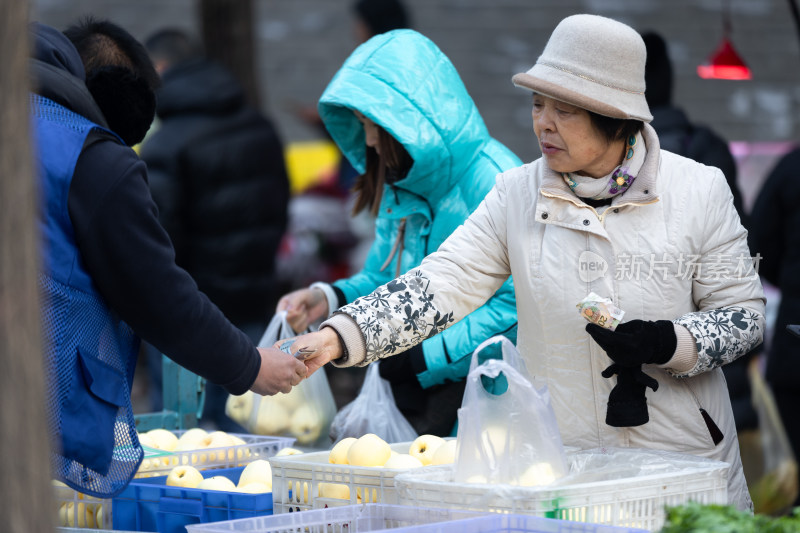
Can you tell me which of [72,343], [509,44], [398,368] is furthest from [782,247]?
[509,44]

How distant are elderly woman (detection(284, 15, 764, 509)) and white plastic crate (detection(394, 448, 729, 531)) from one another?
257 mm

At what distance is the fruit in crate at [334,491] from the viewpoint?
8.79 ft

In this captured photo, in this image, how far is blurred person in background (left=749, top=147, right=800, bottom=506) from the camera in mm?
4941

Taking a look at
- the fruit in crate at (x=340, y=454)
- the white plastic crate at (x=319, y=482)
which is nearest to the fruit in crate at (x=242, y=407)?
the fruit in crate at (x=340, y=454)

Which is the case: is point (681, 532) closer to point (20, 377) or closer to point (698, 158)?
point (20, 377)

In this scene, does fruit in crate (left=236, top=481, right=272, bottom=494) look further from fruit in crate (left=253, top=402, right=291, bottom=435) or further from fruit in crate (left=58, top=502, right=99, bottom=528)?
fruit in crate (left=253, top=402, right=291, bottom=435)

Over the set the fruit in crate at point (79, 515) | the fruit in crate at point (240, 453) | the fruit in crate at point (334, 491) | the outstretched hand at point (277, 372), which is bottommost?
the fruit in crate at point (79, 515)

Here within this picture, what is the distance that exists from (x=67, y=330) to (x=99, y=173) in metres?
0.36

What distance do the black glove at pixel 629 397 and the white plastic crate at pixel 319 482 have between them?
0.55 metres

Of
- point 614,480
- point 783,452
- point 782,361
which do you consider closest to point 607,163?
point 614,480

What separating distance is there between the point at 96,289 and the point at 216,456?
931 mm

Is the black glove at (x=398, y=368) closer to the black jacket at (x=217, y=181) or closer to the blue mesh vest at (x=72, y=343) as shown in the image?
the blue mesh vest at (x=72, y=343)

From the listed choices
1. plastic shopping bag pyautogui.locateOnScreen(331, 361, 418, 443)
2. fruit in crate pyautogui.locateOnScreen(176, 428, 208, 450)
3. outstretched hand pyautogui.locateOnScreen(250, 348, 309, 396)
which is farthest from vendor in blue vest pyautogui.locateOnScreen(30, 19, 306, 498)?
plastic shopping bag pyautogui.locateOnScreen(331, 361, 418, 443)

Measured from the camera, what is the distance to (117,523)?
9.42 feet
